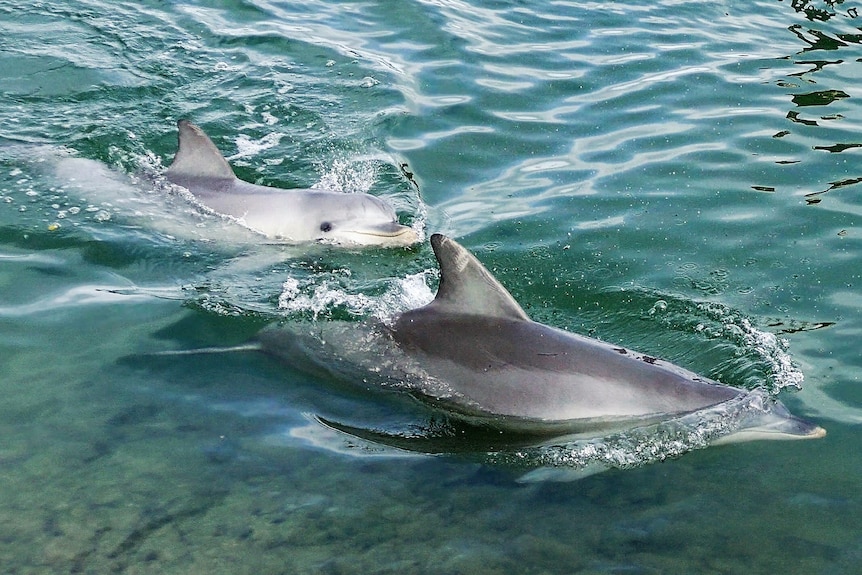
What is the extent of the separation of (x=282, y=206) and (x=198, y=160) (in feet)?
3.39

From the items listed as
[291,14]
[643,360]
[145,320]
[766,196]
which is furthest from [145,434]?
[291,14]

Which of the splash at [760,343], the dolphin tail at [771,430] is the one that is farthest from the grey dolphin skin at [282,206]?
the dolphin tail at [771,430]

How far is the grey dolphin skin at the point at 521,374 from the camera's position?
6727mm

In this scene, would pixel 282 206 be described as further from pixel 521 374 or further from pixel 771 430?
pixel 771 430

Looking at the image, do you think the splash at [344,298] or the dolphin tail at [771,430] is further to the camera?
the splash at [344,298]

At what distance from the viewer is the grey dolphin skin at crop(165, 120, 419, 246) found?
10.2 m

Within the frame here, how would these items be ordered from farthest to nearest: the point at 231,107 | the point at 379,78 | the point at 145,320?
the point at 379,78
the point at 231,107
the point at 145,320

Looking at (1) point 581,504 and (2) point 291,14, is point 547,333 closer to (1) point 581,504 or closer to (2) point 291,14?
(1) point 581,504

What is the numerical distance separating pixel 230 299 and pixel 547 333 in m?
2.92

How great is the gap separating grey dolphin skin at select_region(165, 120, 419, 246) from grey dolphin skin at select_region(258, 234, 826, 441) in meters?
3.13

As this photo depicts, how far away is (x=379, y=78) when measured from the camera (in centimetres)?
1406

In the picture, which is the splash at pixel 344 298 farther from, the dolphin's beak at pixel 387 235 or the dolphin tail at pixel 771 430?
the dolphin tail at pixel 771 430

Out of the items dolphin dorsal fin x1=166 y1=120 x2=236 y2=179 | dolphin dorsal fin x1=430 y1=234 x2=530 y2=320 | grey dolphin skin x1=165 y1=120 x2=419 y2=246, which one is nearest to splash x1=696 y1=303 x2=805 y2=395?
dolphin dorsal fin x1=430 y1=234 x2=530 y2=320

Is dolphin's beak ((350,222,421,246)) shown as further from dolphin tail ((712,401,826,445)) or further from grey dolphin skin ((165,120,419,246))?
dolphin tail ((712,401,826,445))
